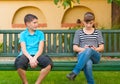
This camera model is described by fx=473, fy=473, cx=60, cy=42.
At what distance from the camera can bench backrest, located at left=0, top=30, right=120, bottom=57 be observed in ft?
28.2

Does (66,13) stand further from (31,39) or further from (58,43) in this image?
(31,39)

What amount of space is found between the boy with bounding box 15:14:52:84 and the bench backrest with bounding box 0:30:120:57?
89cm

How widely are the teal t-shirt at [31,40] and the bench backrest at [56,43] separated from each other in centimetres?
87

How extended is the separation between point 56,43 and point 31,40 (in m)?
1.11

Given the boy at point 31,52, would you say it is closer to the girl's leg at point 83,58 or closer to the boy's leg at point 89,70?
the girl's leg at point 83,58

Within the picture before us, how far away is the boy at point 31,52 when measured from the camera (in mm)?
7387

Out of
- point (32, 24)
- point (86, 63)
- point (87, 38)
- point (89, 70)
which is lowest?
point (89, 70)

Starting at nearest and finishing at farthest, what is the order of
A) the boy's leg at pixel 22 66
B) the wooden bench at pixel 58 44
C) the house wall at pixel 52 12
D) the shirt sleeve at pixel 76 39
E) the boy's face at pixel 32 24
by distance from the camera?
the boy's leg at pixel 22 66 < the boy's face at pixel 32 24 < the shirt sleeve at pixel 76 39 < the wooden bench at pixel 58 44 < the house wall at pixel 52 12

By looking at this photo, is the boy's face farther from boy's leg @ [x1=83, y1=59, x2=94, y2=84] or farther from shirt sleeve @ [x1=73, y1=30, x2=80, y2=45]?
boy's leg @ [x1=83, y1=59, x2=94, y2=84]

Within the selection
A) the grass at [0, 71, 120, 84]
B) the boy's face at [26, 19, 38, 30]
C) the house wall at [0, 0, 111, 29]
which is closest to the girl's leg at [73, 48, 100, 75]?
the boy's face at [26, 19, 38, 30]

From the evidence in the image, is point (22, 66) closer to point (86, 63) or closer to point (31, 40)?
point (31, 40)

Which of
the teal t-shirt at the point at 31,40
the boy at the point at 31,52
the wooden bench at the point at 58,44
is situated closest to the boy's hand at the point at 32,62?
the boy at the point at 31,52

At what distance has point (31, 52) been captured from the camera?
7.67 metres

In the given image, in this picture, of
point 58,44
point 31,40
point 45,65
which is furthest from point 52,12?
point 45,65
